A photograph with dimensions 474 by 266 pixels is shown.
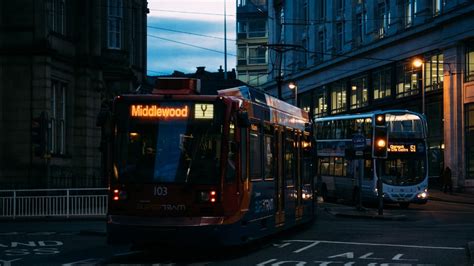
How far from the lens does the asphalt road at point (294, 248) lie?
49.8 ft

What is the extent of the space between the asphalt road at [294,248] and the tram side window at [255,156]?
1.53 meters

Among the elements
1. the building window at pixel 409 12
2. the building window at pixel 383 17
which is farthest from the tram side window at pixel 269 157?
the building window at pixel 383 17

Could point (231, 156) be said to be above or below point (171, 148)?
below

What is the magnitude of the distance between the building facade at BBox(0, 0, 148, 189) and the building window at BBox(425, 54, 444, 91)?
829 inches

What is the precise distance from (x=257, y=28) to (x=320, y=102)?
44660 mm

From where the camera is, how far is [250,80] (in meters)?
109

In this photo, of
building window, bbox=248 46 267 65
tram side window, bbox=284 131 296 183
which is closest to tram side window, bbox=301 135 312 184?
tram side window, bbox=284 131 296 183

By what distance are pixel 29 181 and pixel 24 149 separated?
4.47 feet

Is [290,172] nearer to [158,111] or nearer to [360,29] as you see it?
[158,111]

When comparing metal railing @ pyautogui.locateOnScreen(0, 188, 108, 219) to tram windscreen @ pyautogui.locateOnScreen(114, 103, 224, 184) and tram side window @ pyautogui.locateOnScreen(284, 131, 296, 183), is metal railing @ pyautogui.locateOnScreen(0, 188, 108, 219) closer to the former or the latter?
tram side window @ pyautogui.locateOnScreen(284, 131, 296, 183)

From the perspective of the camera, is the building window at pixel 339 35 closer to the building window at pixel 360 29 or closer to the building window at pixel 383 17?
the building window at pixel 360 29

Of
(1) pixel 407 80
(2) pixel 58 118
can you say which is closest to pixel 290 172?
(2) pixel 58 118

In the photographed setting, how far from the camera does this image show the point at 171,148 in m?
14.9

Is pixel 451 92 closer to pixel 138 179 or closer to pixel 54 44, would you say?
pixel 54 44
